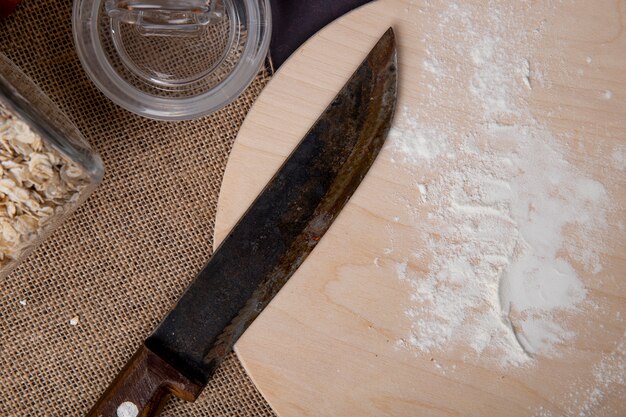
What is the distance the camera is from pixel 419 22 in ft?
2.23

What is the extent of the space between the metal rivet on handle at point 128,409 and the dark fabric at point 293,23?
447mm

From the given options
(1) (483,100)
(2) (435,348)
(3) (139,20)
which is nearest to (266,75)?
(3) (139,20)

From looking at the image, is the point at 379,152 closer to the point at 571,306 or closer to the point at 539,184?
the point at 539,184

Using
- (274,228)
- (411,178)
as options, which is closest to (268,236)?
(274,228)

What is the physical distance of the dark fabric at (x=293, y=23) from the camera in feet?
2.41

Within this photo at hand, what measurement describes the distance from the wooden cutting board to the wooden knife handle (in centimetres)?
8

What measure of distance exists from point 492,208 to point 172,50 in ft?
1.43

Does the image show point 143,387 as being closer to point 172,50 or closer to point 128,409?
point 128,409

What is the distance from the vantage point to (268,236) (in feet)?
2.15

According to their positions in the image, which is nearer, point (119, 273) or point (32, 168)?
point (32, 168)

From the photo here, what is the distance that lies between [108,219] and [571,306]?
59 centimetres

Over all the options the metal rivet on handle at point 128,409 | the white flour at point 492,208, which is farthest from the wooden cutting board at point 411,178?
the metal rivet on handle at point 128,409

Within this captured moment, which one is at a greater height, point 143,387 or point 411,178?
point 411,178

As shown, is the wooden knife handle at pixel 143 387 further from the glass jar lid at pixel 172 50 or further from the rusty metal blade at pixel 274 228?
the glass jar lid at pixel 172 50
